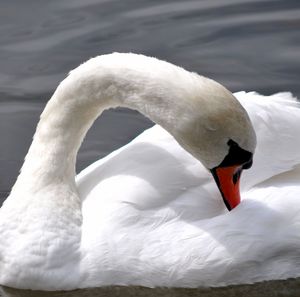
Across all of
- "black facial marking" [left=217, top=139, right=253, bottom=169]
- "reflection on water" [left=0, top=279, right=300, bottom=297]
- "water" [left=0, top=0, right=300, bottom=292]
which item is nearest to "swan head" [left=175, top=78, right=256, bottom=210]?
"black facial marking" [left=217, top=139, right=253, bottom=169]

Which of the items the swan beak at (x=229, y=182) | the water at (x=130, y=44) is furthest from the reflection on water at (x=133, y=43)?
the swan beak at (x=229, y=182)

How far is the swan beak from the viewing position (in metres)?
7.32

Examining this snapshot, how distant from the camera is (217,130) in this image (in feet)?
23.2

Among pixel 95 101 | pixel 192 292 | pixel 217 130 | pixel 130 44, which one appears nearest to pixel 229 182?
pixel 217 130

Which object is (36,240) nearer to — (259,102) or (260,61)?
(259,102)

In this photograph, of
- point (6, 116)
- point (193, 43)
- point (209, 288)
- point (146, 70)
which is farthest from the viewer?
point (193, 43)

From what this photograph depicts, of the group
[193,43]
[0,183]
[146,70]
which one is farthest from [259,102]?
[193,43]

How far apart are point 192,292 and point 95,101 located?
4.63 ft

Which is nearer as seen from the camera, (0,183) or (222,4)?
(0,183)

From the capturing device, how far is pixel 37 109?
10.4 m

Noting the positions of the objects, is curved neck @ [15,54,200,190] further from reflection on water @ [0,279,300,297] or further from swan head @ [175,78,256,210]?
reflection on water @ [0,279,300,297]

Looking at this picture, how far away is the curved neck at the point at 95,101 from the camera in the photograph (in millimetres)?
7145

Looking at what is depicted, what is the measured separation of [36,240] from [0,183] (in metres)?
1.78

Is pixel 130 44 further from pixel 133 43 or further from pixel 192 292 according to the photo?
pixel 192 292
